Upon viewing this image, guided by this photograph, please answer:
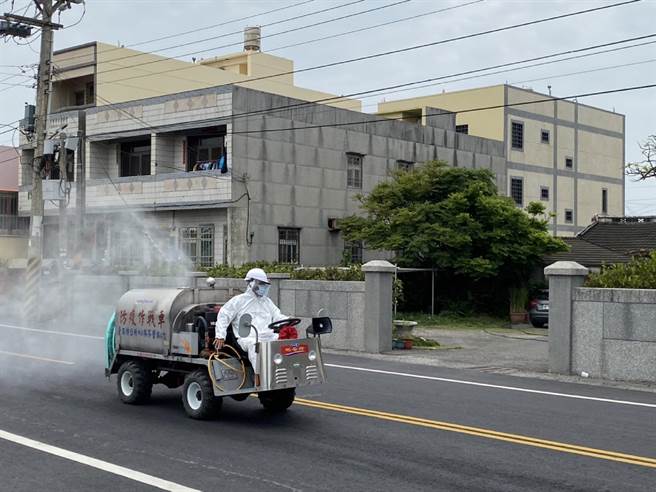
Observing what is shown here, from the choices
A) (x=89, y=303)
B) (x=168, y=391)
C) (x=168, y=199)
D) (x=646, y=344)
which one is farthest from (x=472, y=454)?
(x=168, y=199)

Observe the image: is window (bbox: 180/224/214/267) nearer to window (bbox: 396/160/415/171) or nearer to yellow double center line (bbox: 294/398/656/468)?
window (bbox: 396/160/415/171)

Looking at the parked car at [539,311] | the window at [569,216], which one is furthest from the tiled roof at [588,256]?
the window at [569,216]

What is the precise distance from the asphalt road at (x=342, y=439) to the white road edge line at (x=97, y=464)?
0.07 feet

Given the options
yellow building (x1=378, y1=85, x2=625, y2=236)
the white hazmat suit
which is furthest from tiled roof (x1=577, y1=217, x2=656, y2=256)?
the white hazmat suit

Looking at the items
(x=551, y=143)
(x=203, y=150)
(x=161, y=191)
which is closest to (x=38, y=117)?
(x=161, y=191)

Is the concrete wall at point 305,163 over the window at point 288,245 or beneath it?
over

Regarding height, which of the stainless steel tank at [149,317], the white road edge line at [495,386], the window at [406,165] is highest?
the window at [406,165]

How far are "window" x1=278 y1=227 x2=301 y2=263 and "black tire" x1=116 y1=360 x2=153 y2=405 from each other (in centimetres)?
2494

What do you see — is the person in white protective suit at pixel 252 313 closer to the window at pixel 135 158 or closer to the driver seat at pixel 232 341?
the driver seat at pixel 232 341

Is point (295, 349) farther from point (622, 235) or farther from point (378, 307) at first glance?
point (622, 235)

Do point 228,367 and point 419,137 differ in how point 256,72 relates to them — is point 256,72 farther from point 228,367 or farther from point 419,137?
point 228,367

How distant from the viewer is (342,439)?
377 inches

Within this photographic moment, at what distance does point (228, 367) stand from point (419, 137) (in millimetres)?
34987

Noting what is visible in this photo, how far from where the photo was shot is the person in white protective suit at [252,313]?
10.2 metres
